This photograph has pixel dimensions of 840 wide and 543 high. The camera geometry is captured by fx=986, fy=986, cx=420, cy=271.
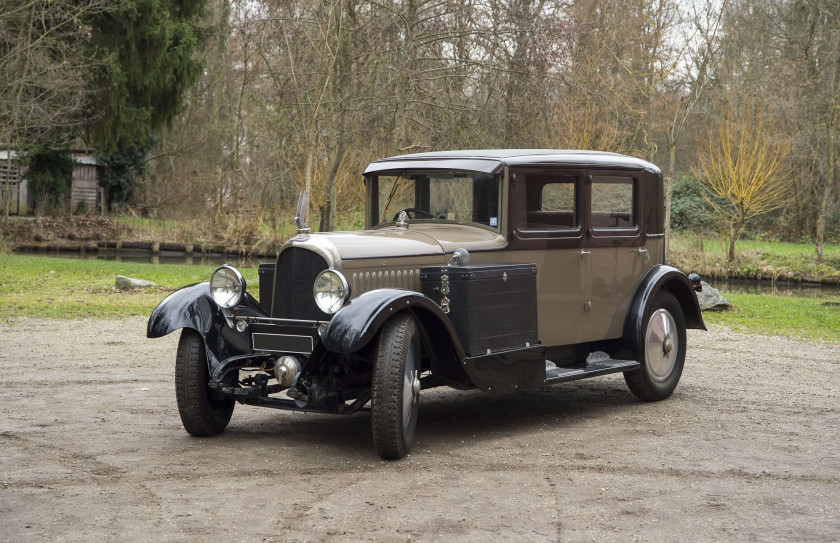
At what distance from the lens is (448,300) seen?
646cm

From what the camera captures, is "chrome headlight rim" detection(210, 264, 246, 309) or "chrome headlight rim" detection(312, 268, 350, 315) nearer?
"chrome headlight rim" detection(312, 268, 350, 315)

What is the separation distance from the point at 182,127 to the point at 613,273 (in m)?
33.6

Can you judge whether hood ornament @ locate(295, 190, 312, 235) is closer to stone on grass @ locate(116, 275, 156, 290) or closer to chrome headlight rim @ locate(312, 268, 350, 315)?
chrome headlight rim @ locate(312, 268, 350, 315)

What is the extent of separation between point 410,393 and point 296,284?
41.2 inches

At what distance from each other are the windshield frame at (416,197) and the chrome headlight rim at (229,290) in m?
1.38

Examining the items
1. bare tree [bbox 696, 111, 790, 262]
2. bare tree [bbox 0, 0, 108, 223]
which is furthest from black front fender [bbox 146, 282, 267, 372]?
bare tree [bbox 696, 111, 790, 262]

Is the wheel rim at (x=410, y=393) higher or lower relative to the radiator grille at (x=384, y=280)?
lower

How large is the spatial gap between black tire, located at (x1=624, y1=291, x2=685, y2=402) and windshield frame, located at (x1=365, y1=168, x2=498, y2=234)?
66.5 inches

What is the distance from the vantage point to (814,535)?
15.1 feet

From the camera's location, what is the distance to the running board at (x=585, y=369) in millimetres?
7219

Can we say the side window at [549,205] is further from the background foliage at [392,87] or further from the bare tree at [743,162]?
the bare tree at [743,162]

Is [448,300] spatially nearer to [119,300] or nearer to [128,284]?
[119,300]

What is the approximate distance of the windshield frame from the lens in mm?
7172

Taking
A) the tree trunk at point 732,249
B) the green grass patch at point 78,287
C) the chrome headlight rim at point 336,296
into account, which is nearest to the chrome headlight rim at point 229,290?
the chrome headlight rim at point 336,296
